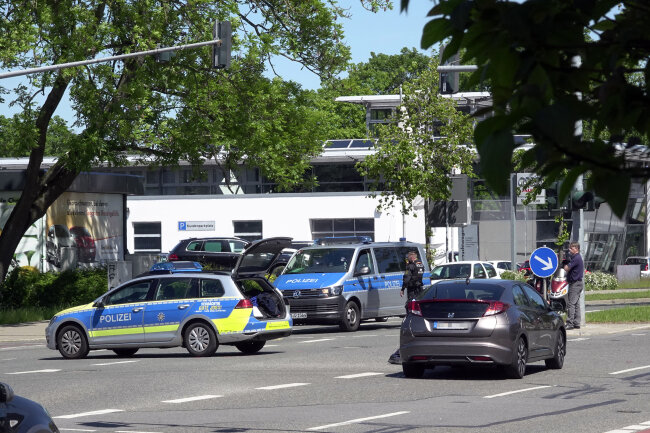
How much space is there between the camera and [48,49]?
27.9 m

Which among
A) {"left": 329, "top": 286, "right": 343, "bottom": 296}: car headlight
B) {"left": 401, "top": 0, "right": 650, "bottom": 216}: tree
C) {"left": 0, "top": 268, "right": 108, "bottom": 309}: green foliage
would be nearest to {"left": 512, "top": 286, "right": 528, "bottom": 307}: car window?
{"left": 329, "top": 286, "right": 343, "bottom": 296}: car headlight

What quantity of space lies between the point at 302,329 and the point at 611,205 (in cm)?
2601

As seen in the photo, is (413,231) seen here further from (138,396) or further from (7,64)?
(138,396)

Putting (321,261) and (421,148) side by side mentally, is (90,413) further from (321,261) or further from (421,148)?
(421,148)

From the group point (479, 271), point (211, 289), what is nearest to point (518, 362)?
point (211, 289)

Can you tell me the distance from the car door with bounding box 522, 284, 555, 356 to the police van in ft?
30.9

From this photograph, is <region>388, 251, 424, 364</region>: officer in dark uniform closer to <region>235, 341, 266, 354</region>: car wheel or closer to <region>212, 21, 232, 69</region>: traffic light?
<region>235, 341, 266, 354</region>: car wheel

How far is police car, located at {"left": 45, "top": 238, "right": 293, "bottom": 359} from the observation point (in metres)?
19.8

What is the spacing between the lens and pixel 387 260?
28.6 m

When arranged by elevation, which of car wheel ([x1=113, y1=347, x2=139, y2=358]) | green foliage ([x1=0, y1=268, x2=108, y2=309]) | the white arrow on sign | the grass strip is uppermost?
the white arrow on sign

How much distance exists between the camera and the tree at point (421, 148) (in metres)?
43.0

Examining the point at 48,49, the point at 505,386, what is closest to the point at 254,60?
the point at 48,49

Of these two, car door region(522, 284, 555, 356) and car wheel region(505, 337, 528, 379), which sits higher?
car door region(522, 284, 555, 356)

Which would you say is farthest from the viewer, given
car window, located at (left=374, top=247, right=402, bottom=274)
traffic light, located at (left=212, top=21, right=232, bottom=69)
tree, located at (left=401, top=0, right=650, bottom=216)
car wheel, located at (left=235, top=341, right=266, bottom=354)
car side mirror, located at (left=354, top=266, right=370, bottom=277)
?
car window, located at (left=374, top=247, right=402, bottom=274)
